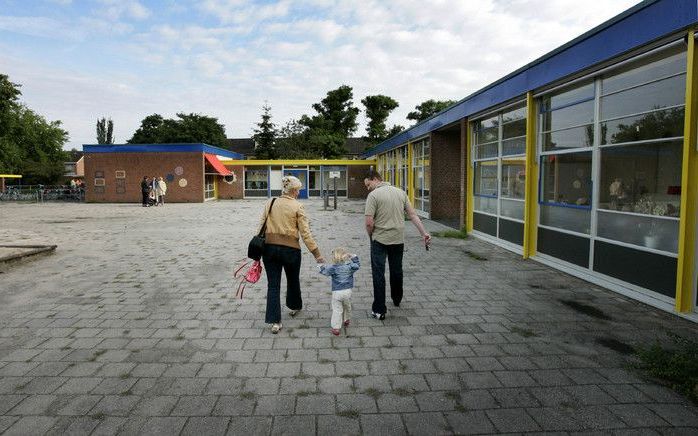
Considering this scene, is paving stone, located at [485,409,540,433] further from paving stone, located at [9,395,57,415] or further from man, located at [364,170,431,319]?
paving stone, located at [9,395,57,415]

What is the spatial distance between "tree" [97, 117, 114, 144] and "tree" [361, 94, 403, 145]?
6090 cm

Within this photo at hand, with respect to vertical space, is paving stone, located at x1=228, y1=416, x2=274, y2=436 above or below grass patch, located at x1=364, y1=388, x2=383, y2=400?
below

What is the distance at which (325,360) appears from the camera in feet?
12.7

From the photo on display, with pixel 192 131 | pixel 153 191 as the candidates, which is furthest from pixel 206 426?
pixel 192 131

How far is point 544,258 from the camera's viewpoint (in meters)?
8.17

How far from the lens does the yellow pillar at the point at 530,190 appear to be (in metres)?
8.55

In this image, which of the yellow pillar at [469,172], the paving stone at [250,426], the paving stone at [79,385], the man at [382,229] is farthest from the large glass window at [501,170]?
the paving stone at [79,385]

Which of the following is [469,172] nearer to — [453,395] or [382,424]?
[453,395]

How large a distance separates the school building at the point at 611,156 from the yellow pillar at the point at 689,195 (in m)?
0.01

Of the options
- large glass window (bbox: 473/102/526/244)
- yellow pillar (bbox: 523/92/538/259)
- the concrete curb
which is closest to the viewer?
the concrete curb

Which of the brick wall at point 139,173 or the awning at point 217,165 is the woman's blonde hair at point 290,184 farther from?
the awning at point 217,165

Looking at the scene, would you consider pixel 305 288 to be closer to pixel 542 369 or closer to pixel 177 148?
pixel 542 369

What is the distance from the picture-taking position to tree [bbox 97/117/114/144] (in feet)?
294

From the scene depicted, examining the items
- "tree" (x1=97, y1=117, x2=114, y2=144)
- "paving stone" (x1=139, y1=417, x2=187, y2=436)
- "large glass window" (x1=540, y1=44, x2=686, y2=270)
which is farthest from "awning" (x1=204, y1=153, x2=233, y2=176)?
"tree" (x1=97, y1=117, x2=114, y2=144)
